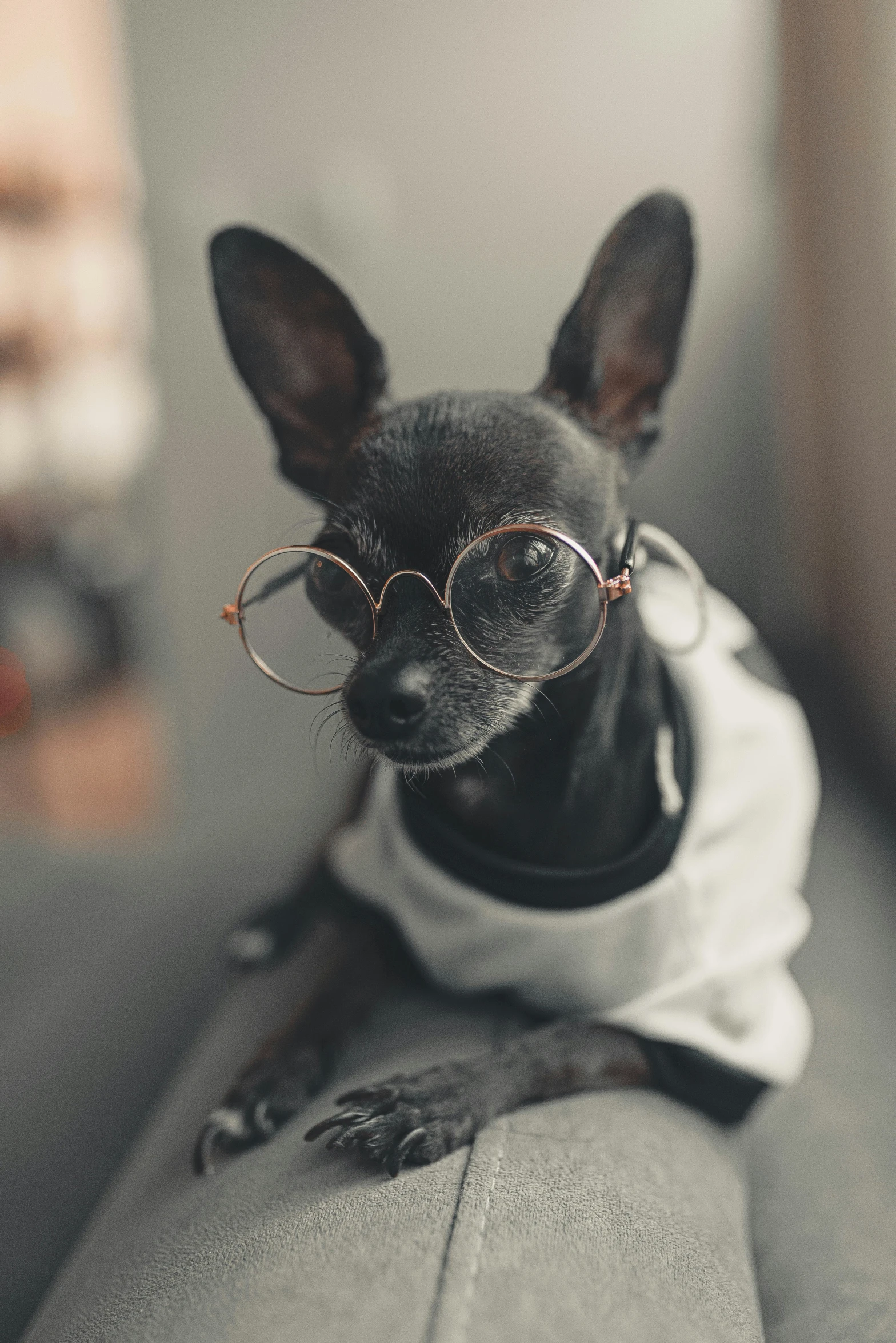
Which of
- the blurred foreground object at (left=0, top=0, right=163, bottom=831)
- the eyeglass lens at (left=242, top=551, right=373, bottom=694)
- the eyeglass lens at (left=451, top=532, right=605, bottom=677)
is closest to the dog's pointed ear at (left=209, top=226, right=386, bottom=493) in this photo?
the eyeglass lens at (left=242, top=551, right=373, bottom=694)

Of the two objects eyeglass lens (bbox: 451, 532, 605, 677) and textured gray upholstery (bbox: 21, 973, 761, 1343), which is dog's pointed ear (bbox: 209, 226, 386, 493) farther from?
textured gray upholstery (bbox: 21, 973, 761, 1343)

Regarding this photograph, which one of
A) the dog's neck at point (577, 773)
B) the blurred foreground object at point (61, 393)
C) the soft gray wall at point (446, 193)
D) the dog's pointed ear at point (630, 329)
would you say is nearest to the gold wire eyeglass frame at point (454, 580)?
the dog's neck at point (577, 773)

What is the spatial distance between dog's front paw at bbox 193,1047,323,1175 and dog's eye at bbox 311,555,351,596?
47 centimetres

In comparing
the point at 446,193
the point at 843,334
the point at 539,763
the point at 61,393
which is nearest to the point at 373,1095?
the point at 539,763

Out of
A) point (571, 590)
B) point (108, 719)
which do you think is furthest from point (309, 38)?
point (108, 719)

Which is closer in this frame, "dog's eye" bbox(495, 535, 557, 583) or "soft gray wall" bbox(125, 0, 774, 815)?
"dog's eye" bbox(495, 535, 557, 583)

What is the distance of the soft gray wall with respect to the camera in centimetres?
149

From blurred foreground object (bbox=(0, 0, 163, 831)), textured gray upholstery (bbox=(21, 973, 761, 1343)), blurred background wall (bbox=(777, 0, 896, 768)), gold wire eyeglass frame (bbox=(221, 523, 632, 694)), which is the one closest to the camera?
textured gray upholstery (bbox=(21, 973, 761, 1343))

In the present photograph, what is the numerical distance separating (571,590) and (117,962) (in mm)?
1042

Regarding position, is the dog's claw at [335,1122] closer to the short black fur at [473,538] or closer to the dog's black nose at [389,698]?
the short black fur at [473,538]

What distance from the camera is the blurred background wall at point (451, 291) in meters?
1.29

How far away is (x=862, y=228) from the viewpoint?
1.33 metres

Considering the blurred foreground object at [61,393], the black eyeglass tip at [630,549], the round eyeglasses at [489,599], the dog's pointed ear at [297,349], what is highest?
the dog's pointed ear at [297,349]

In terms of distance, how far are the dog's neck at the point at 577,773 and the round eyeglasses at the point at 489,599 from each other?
0.09 meters
